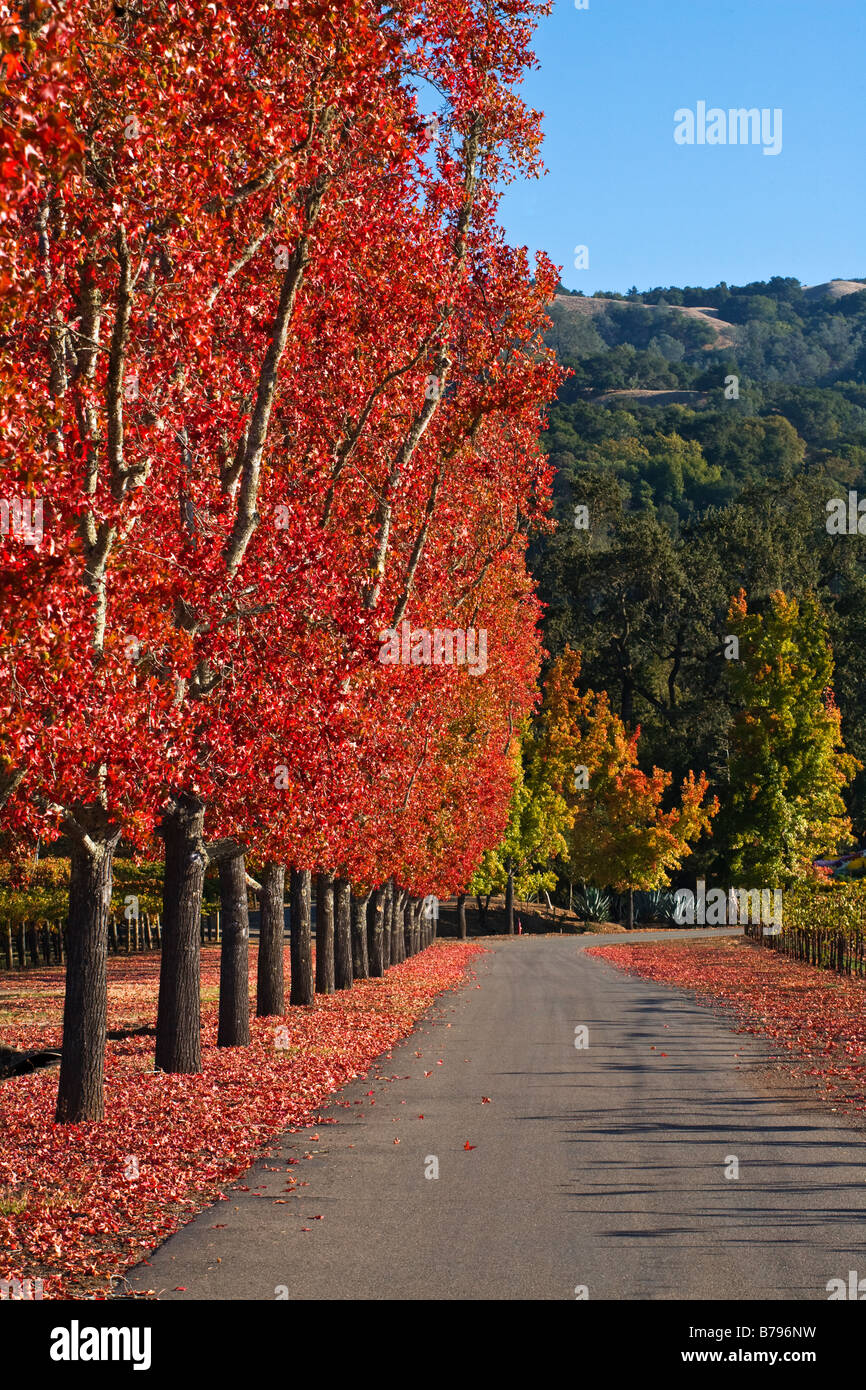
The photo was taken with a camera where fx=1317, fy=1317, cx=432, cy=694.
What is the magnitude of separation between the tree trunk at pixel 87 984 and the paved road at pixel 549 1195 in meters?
2.09

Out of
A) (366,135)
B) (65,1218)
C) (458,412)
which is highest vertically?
(366,135)

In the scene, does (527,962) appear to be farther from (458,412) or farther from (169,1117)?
(169,1117)

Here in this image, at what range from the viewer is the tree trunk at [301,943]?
1001 inches

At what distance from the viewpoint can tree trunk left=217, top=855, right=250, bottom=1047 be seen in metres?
19.3

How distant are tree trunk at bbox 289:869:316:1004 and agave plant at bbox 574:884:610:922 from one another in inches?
1979

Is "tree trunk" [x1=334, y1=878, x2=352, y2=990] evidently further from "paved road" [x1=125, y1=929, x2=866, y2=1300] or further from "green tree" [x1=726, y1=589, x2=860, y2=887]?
"green tree" [x1=726, y1=589, x2=860, y2=887]

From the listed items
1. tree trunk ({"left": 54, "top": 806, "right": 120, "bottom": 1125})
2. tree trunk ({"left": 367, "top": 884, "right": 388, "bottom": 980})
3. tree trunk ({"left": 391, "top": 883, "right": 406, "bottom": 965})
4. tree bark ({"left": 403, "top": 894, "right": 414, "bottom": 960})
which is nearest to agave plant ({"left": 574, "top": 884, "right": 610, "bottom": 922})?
tree bark ({"left": 403, "top": 894, "right": 414, "bottom": 960})

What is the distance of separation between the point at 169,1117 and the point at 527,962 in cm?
3256

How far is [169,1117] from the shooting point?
1316 cm

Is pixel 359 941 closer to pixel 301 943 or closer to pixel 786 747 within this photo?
pixel 301 943

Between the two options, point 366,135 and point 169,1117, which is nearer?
point 169,1117

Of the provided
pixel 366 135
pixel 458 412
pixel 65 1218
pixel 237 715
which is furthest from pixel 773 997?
pixel 65 1218

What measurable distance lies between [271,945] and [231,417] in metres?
11.4

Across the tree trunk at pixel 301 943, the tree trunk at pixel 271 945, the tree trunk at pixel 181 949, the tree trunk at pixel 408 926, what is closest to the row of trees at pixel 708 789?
the tree trunk at pixel 408 926
